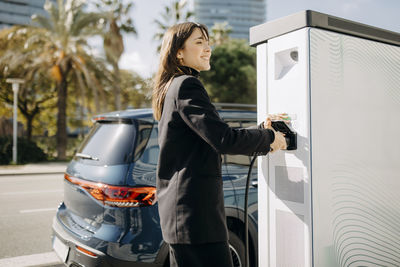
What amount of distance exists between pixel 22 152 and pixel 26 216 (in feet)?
38.6

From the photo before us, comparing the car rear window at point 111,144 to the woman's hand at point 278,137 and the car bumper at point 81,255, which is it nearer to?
the car bumper at point 81,255

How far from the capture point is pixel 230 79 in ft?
84.1

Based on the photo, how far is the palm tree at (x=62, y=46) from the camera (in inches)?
644

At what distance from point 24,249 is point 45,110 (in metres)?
19.8

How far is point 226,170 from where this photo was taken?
295 cm

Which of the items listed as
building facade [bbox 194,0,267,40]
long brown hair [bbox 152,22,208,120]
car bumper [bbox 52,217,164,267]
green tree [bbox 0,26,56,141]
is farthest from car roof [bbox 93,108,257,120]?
building facade [bbox 194,0,267,40]

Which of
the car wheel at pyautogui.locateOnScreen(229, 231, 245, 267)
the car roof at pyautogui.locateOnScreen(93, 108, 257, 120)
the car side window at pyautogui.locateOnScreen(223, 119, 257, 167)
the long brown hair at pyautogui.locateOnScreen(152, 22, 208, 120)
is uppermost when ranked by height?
the long brown hair at pyautogui.locateOnScreen(152, 22, 208, 120)

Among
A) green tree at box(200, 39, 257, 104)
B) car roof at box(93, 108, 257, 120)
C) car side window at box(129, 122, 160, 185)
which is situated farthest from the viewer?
green tree at box(200, 39, 257, 104)

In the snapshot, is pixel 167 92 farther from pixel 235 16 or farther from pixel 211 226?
pixel 235 16

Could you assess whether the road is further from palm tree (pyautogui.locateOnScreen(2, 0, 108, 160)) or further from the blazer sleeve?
palm tree (pyautogui.locateOnScreen(2, 0, 108, 160))

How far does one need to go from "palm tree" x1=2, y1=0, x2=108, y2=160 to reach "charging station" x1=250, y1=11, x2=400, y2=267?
15.3 m

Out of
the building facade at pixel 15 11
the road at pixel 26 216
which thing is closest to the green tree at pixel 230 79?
the road at pixel 26 216

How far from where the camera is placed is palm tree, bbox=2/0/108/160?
16359mm

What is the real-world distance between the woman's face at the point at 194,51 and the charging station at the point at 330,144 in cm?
46
